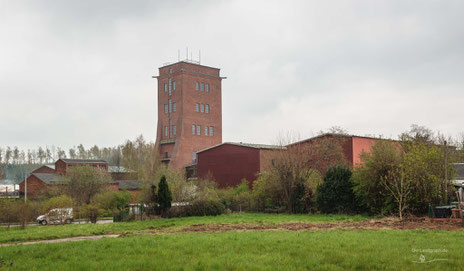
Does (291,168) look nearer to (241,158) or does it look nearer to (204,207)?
(204,207)

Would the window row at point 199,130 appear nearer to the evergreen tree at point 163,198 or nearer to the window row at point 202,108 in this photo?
the window row at point 202,108

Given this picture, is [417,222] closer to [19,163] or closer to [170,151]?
[170,151]

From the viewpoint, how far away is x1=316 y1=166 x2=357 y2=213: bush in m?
27.4

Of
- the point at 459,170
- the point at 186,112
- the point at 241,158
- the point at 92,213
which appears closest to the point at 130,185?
the point at 186,112

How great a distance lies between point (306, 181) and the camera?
102 ft

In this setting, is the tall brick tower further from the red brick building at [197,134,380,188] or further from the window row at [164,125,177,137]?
the red brick building at [197,134,380,188]

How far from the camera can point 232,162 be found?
163 ft

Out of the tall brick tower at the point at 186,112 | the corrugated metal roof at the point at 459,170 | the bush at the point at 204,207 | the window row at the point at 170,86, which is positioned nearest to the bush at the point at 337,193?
the corrugated metal roof at the point at 459,170

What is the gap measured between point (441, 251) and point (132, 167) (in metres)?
69.3

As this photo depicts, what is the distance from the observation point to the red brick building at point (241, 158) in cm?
4066

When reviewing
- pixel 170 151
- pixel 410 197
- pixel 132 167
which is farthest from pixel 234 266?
pixel 132 167

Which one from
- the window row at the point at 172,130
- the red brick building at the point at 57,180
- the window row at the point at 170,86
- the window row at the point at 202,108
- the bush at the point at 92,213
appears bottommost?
the bush at the point at 92,213

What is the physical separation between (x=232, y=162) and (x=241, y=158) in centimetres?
156

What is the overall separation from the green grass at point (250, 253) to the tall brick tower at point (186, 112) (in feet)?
177
